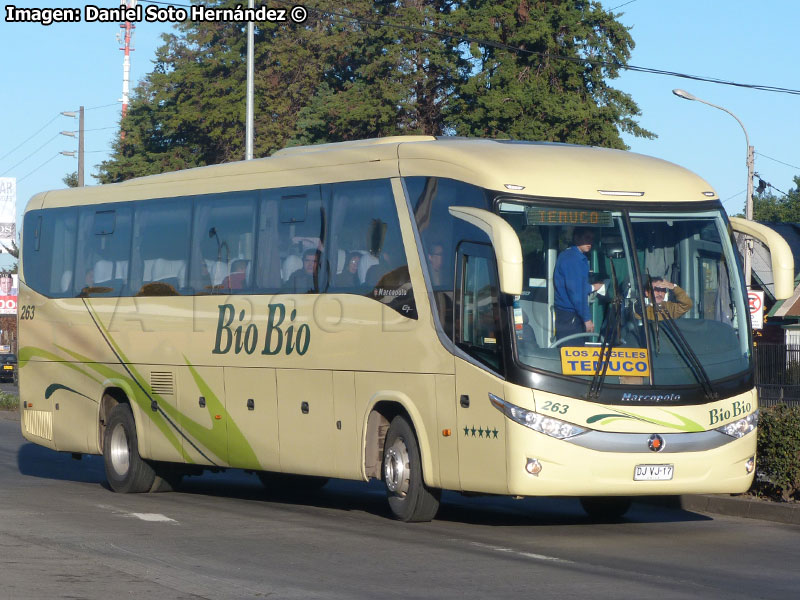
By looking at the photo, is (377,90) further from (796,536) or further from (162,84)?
(796,536)

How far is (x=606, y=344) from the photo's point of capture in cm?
1254

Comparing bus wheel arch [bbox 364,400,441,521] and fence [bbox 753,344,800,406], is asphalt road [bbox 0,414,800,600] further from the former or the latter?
fence [bbox 753,344,800,406]

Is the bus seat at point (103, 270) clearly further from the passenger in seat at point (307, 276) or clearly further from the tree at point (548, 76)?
the tree at point (548, 76)

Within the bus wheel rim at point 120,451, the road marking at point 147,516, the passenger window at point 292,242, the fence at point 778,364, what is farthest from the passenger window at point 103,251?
the fence at point 778,364

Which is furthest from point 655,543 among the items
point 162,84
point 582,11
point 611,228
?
point 162,84

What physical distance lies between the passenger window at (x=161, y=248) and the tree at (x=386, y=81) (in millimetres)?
25786

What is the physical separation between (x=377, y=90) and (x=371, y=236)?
42373 mm

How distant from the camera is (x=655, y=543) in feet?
40.4

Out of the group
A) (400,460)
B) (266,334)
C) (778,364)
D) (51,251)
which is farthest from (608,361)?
(778,364)

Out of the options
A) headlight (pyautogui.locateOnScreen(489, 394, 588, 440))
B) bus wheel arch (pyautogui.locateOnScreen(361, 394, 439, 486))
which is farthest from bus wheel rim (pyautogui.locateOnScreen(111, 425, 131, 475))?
headlight (pyautogui.locateOnScreen(489, 394, 588, 440))

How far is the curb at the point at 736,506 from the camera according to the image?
45.8 feet

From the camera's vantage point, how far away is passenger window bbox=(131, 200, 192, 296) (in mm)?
17281

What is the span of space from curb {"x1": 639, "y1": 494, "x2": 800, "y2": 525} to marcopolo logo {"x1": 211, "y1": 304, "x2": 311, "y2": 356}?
13.7 feet

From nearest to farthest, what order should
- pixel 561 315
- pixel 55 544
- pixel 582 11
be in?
pixel 55 544, pixel 561 315, pixel 582 11
